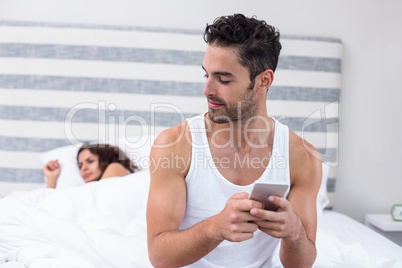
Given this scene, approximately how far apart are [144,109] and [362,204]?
153 centimetres

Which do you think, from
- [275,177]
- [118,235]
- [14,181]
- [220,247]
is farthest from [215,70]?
[14,181]

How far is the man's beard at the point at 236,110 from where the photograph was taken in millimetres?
1178

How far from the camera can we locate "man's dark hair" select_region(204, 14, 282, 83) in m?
1.15

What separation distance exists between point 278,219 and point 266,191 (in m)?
0.09

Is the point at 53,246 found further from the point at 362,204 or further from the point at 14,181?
the point at 362,204

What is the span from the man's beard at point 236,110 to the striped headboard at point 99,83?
115cm

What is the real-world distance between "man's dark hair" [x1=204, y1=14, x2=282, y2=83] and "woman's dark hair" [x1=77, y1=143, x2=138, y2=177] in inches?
47.1

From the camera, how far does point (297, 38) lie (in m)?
2.38

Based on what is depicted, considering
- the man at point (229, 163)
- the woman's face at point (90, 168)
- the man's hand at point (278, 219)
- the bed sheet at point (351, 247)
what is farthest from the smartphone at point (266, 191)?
the woman's face at point (90, 168)

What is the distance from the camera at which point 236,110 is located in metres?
1.20

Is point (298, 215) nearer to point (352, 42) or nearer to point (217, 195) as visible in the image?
point (217, 195)

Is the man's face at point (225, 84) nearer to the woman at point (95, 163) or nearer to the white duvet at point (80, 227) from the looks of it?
the white duvet at point (80, 227)

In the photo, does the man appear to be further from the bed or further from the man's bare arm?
the bed

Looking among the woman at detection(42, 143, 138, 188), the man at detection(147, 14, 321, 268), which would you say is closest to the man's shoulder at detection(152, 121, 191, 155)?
the man at detection(147, 14, 321, 268)
